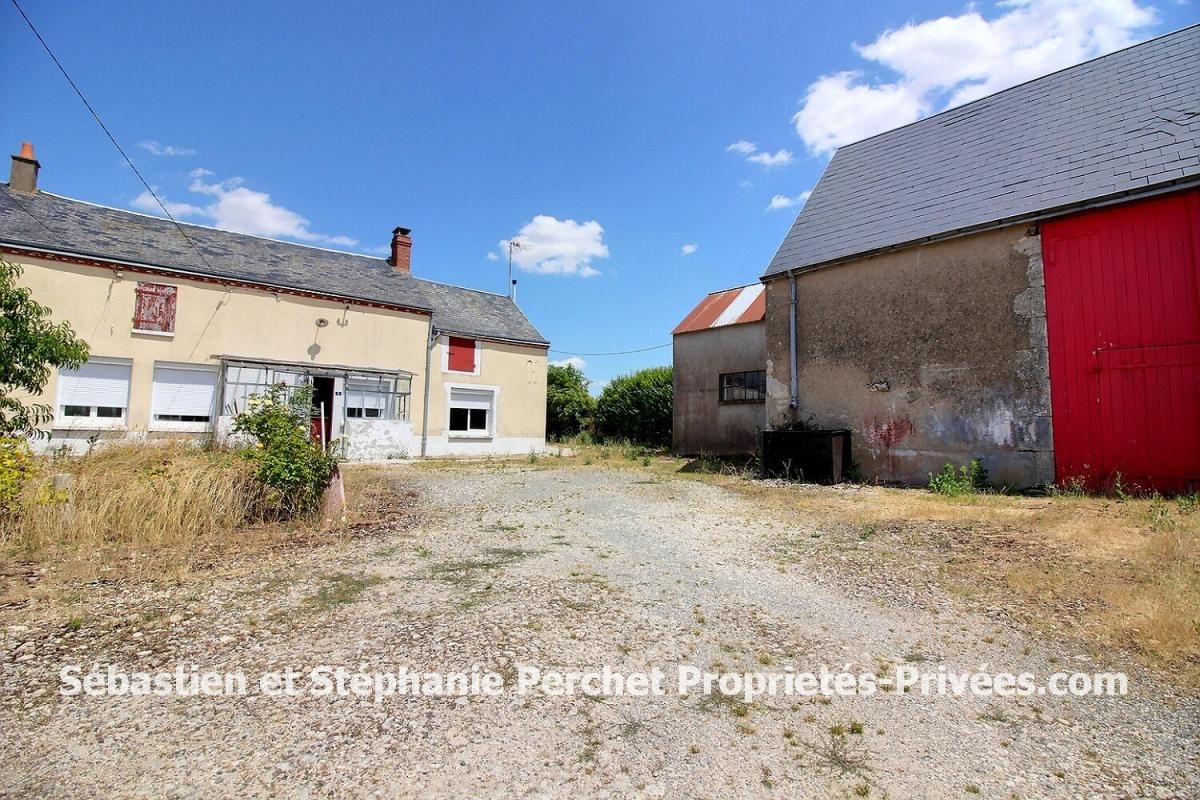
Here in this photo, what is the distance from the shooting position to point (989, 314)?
9.56 meters

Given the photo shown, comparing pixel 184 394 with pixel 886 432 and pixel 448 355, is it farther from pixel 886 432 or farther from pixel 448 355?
pixel 886 432

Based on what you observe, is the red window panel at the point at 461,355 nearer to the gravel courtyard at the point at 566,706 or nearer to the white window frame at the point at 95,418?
the white window frame at the point at 95,418

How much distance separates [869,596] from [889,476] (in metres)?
7.69

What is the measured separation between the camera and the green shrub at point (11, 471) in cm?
484

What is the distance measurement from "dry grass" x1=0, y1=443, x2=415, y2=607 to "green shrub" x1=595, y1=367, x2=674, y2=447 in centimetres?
1724

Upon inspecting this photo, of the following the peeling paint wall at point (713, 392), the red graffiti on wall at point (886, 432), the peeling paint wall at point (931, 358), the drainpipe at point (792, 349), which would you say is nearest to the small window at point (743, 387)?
the peeling paint wall at point (713, 392)

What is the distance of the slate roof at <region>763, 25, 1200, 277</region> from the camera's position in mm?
8742

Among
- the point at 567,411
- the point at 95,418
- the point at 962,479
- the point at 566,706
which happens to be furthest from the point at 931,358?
the point at 567,411

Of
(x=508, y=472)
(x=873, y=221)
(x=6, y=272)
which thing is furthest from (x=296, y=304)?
(x=873, y=221)

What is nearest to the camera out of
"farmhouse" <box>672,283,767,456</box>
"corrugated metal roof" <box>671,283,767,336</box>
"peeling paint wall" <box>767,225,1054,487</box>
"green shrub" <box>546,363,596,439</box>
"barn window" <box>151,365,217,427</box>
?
"peeling paint wall" <box>767,225,1054,487</box>

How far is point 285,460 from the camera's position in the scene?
6.00 meters

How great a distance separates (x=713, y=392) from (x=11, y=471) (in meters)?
15.2

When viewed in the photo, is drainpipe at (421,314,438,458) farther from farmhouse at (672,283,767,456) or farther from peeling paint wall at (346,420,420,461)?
farmhouse at (672,283,767,456)

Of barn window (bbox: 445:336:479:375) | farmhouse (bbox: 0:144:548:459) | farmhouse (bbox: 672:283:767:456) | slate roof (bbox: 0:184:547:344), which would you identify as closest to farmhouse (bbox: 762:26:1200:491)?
farmhouse (bbox: 672:283:767:456)
